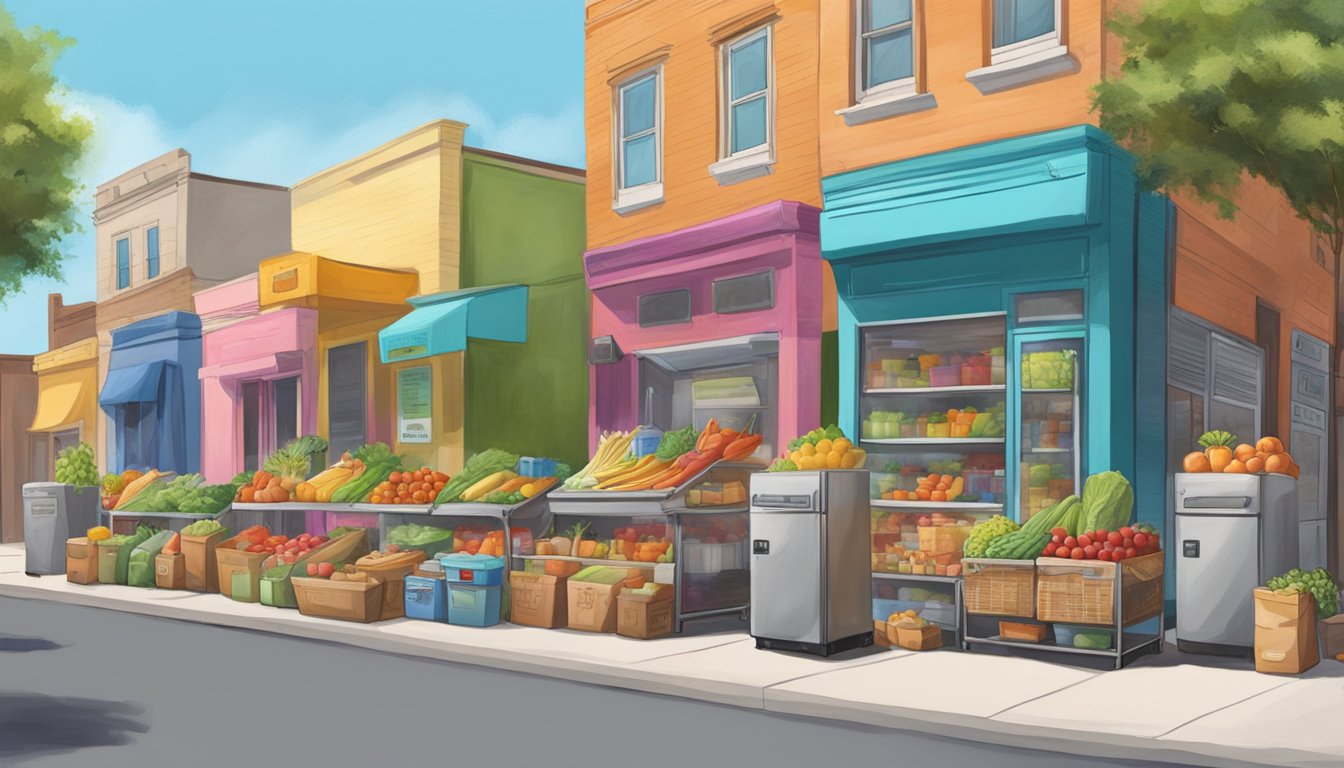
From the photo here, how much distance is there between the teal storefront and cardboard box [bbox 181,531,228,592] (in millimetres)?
9688

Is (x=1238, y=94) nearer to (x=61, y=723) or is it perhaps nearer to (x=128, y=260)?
(x=61, y=723)

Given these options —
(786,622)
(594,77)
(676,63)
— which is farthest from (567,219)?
(786,622)

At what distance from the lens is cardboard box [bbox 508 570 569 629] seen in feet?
46.0

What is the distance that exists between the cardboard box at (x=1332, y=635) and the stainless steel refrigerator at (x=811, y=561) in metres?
3.93

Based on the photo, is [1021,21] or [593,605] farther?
[593,605]

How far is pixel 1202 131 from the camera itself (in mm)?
11141

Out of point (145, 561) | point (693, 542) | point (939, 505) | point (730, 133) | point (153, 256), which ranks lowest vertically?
point (145, 561)

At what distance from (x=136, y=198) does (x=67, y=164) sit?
44.8 feet

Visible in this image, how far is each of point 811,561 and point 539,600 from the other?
379cm

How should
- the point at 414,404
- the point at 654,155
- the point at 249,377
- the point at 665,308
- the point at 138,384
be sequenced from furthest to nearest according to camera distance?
the point at 138,384 → the point at 249,377 → the point at 414,404 → the point at 654,155 → the point at 665,308

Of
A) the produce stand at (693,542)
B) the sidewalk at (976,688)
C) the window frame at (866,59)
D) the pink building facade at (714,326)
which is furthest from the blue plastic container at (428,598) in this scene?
the window frame at (866,59)

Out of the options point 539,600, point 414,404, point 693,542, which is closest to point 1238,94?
point 693,542

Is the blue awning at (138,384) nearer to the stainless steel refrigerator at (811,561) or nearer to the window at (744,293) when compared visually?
the window at (744,293)

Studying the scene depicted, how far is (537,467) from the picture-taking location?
1628 cm
